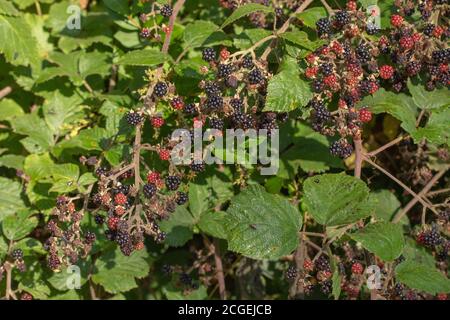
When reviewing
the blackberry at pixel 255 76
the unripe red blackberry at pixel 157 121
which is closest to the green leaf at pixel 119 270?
the unripe red blackberry at pixel 157 121

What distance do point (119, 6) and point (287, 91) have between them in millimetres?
1154

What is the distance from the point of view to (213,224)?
2947 millimetres

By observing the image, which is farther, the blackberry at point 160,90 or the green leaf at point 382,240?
the blackberry at point 160,90

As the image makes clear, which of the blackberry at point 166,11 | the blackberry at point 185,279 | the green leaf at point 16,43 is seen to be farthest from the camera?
the green leaf at point 16,43

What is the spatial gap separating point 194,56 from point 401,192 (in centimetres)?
131

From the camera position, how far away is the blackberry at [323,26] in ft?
8.30

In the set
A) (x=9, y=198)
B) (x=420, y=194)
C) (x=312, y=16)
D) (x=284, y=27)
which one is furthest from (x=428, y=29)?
(x=9, y=198)

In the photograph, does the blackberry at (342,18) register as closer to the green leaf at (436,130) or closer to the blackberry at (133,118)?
the green leaf at (436,130)

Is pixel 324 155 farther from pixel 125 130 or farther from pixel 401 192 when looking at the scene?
pixel 125 130

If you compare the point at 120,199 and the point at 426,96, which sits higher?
the point at 426,96

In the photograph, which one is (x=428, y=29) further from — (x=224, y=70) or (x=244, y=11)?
(x=224, y=70)

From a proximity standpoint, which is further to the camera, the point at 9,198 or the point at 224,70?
the point at 9,198
